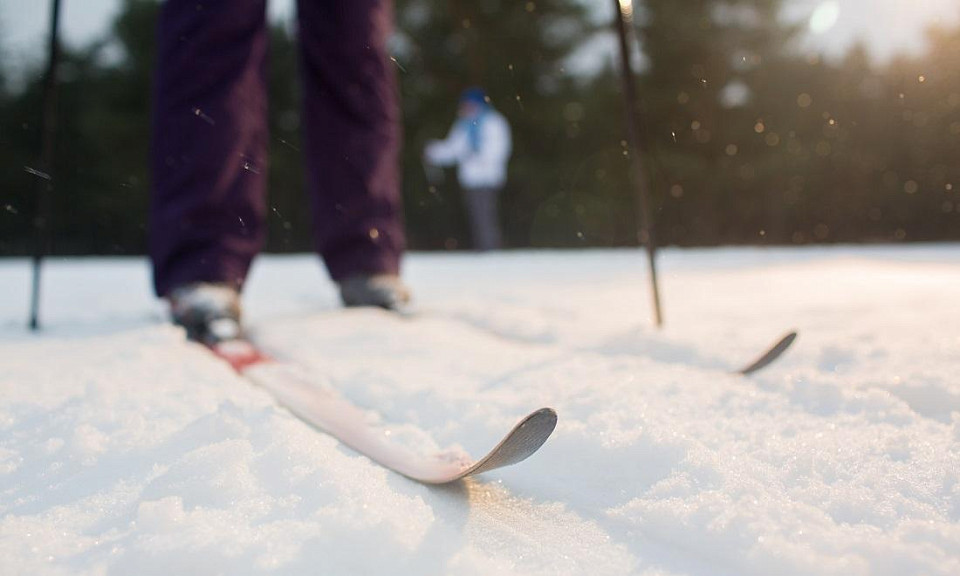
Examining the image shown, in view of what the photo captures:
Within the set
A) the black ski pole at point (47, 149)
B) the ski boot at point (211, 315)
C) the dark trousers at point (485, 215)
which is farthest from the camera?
the dark trousers at point (485, 215)

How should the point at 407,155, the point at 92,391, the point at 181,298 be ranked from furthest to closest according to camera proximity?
1. the point at 407,155
2. the point at 181,298
3. the point at 92,391

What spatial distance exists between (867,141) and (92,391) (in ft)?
51.4

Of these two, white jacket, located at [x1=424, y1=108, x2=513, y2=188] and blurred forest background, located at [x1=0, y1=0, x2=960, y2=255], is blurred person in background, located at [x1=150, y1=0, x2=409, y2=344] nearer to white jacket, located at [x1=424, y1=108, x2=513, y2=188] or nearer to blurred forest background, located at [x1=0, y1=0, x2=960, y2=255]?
white jacket, located at [x1=424, y1=108, x2=513, y2=188]

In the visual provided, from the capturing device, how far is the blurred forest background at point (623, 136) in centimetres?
1398

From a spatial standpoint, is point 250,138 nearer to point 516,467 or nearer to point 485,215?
point 516,467

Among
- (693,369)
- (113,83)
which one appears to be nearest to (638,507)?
(693,369)

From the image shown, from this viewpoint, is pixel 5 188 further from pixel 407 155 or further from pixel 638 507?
pixel 638 507

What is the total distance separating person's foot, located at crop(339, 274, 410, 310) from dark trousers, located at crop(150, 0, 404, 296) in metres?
0.03

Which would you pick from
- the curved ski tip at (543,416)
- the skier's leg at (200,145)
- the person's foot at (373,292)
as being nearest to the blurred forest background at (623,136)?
the person's foot at (373,292)

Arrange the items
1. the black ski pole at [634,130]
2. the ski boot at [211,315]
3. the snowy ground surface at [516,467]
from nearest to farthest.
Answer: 1. the snowy ground surface at [516,467]
2. the ski boot at [211,315]
3. the black ski pole at [634,130]

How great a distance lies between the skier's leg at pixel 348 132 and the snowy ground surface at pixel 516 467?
39 cm

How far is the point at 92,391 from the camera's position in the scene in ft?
2.98

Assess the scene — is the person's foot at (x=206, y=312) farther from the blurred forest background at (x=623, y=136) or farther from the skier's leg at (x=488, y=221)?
the blurred forest background at (x=623, y=136)

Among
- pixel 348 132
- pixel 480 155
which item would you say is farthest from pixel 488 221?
pixel 348 132
